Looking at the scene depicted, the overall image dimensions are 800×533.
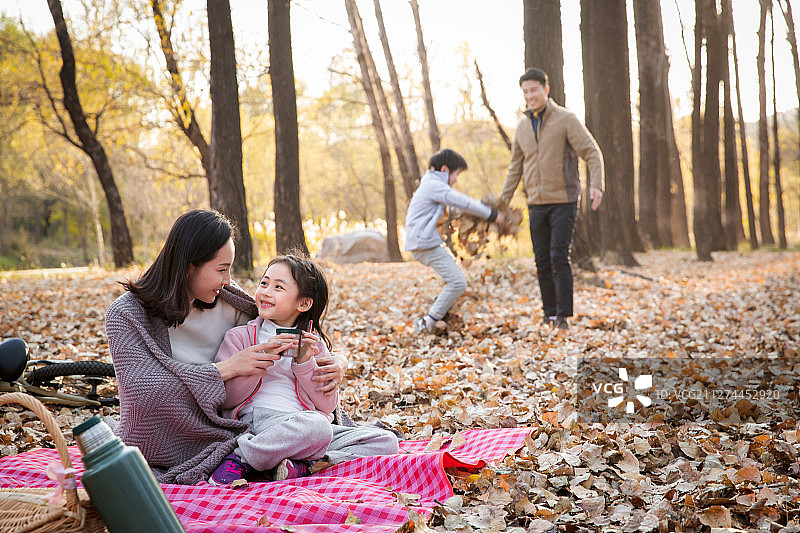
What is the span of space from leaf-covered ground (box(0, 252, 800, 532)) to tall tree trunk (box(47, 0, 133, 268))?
15.5 feet

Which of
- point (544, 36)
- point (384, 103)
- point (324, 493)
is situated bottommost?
point (324, 493)

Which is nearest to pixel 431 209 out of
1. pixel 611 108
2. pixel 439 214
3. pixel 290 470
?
pixel 439 214

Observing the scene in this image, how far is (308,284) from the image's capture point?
3326mm

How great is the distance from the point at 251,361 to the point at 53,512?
1153mm

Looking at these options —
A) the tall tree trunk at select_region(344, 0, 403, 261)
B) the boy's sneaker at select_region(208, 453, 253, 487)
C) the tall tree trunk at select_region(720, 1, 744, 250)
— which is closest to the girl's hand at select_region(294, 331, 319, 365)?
the boy's sneaker at select_region(208, 453, 253, 487)

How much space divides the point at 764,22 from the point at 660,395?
2160 centimetres

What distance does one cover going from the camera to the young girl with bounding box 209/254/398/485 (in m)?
2.99

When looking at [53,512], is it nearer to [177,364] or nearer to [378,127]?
[177,364]

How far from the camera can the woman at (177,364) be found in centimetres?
293

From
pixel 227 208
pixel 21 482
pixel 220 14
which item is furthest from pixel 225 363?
pixel 220 14

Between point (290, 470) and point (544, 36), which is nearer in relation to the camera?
point (290, 470)

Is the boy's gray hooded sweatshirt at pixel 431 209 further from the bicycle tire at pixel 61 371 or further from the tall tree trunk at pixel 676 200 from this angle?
the tall tree trunk at pixel 676 200

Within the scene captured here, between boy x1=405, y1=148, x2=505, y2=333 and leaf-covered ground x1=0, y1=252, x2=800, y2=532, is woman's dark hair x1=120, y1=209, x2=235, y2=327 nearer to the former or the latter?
leaf-covered ground x1=0, y1=252, x2=800, y2=532

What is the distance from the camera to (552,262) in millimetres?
6984
